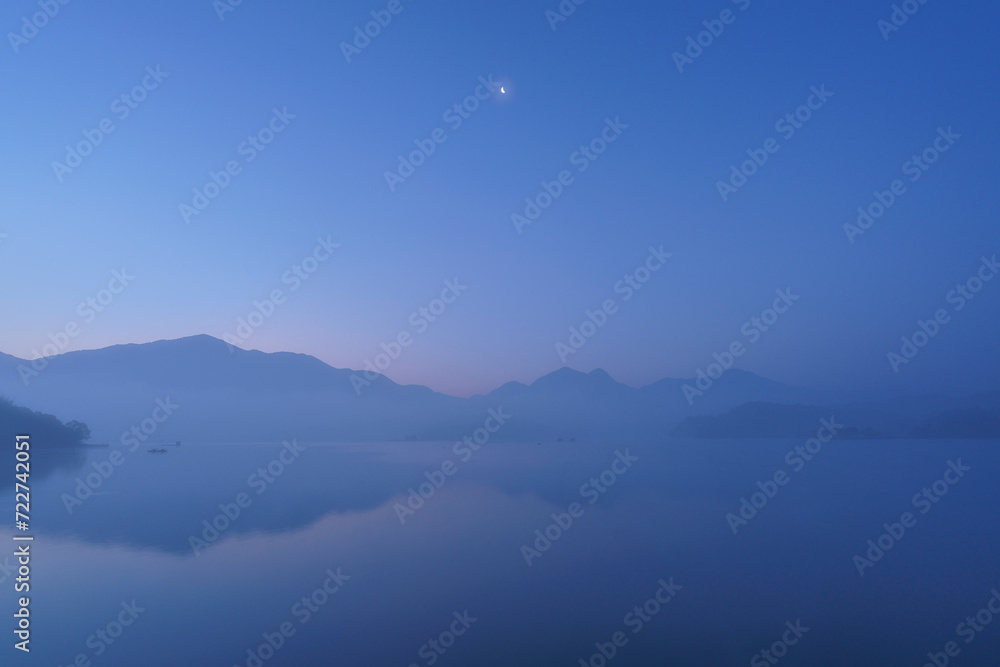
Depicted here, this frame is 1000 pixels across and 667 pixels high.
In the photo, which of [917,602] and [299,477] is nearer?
[917,602]

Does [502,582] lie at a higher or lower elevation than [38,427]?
higher

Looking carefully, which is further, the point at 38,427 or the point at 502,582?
the point at 38,427

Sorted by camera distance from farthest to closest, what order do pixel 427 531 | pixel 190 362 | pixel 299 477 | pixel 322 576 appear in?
pixel 190 362 → pixel 299 477 → pixel 427 531 → pixel 322 576

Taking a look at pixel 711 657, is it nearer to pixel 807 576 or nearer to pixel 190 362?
pixel 807 576

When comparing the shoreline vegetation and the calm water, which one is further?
the shoreline vegetation

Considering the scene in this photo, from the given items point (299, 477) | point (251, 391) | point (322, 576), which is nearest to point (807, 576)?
point (322, 576)

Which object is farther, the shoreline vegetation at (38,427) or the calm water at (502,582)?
the shoreline vegetation at (38,427)

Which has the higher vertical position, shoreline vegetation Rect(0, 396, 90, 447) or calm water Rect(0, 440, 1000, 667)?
calm water Rect(0, 440, 1000, 667)

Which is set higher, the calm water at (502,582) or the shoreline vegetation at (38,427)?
the calm water at (502,582)
